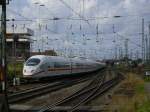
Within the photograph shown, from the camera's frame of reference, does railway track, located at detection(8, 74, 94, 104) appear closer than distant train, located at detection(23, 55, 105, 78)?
Yes

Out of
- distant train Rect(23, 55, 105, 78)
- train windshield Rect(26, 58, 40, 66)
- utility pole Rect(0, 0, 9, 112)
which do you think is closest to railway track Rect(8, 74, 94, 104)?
distant train Rect(23, 55, 105, 78)

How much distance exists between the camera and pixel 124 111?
2134 cm

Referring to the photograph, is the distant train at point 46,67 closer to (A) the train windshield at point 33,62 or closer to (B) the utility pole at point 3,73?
(A) the train windshield at point 33,62

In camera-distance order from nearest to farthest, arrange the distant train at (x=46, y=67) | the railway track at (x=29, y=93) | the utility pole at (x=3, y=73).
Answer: the utility pole at (x=3, y=73), the railway track at (x=29, y=93), the distant train at (x=46, y=67)

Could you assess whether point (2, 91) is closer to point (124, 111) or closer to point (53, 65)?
point (124, 111)

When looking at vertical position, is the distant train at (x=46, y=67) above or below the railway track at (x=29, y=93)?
above

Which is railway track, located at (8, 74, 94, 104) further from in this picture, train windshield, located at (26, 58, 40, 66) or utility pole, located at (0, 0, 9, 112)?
utility pole, located at (0, 0, 9, 112)

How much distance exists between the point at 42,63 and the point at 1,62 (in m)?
31.2

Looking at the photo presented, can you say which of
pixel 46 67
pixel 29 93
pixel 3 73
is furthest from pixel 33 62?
pixel 3 73

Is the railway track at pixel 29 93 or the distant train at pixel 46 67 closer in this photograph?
the railway track at pixel 29 93

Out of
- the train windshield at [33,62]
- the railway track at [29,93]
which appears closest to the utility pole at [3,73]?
the railway track at [29,93]

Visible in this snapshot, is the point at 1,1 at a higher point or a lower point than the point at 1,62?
higher

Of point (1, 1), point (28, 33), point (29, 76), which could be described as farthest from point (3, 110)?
point (28, 33)

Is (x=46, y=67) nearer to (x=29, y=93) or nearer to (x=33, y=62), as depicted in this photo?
(x=33, y=62)
